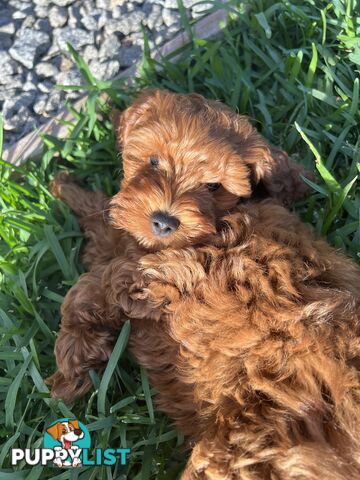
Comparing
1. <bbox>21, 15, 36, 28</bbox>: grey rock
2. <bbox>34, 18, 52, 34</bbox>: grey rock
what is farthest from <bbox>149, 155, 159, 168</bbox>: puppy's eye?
<bbox>21, 15, 36, 28</bbox>: grey rock

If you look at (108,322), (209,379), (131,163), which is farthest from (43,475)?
(131,163)

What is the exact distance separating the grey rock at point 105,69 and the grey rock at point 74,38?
218 millimetres

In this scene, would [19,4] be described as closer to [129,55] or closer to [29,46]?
[29,46]

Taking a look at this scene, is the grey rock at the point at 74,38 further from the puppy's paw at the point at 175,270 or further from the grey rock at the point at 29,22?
the puppy's paw at the point at 175,270

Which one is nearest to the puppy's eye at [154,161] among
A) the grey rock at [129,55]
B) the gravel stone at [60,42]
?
the gravel stone at [60,42]

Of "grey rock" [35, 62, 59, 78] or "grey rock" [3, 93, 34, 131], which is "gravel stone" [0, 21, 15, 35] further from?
"grey rock" [3, 93, 34, 131]

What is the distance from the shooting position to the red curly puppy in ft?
6.13

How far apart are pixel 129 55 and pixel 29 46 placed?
73cm

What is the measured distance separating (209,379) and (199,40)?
2361 mm

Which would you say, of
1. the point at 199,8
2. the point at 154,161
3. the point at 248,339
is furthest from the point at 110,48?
the point at 248,339

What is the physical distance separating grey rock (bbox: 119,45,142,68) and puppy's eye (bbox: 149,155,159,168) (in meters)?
1.39

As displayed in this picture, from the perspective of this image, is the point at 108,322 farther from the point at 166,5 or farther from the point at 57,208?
the point at 166,5

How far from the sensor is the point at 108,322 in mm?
2504

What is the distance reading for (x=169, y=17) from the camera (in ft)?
12.3
